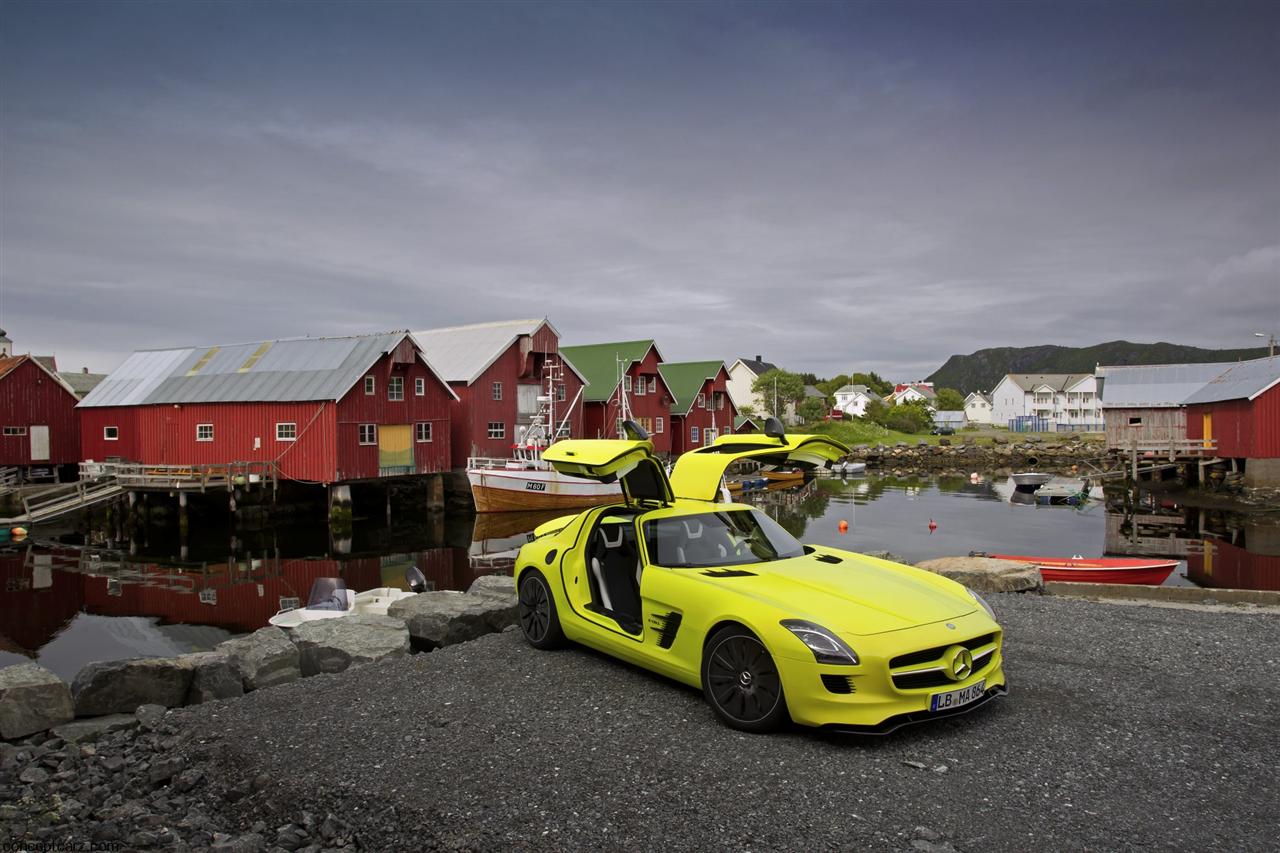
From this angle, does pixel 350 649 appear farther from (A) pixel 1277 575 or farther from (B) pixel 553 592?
→ (A) pixel 1277 575

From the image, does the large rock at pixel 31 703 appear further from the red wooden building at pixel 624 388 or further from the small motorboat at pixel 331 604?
the red wooden building at pixel 624 388

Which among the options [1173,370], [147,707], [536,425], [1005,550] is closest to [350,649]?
[147,707]

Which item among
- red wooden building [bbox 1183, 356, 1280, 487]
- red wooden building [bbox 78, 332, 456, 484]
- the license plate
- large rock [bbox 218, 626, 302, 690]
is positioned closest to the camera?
the license plate

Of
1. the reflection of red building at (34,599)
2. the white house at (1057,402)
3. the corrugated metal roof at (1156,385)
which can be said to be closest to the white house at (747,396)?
the corrugated metal roof at (1156,385)

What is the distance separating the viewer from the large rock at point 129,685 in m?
7.39

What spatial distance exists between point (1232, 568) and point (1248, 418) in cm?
2565

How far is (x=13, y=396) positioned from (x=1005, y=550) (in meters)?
48.0

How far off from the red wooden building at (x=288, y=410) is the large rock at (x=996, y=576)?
2845 centimetres

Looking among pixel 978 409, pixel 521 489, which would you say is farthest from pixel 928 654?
pixel 978 409

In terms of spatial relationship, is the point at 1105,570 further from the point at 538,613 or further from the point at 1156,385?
the point at 1156,385

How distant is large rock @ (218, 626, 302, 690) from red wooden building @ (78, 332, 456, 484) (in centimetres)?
2772

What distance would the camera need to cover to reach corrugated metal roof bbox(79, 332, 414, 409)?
35.9 meters

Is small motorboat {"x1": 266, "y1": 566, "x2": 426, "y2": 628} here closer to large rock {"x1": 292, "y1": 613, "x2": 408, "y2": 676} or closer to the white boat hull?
large rock {"x1": 292, "y1": 613, "x2": 408, "y2": 676}

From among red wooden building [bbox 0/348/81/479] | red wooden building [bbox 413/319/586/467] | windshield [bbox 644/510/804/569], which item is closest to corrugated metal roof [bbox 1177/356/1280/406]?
red wooden building [bbox 413/319/586/467]
